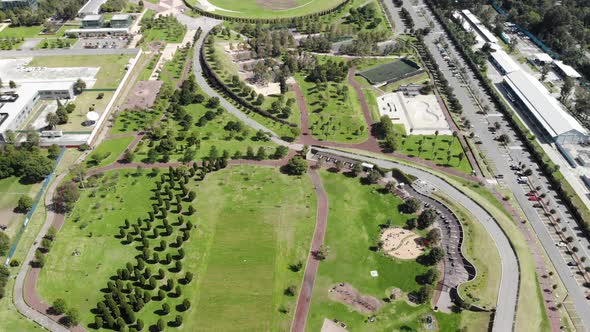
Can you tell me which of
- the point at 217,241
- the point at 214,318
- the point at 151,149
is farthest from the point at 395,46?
the point at 214,318

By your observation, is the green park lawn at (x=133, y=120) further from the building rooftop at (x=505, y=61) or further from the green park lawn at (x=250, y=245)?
the building rooftop at (x=505, y=61)

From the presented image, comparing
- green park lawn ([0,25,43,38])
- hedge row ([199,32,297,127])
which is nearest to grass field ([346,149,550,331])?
hedge row ([199,32,297,127])

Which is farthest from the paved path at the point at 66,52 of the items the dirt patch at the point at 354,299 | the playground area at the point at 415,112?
the dirt patch at the point at 354,299

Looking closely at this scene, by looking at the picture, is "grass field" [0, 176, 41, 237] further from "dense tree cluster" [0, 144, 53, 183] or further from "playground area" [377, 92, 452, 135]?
"playground area" [377, 92, 452, 135]

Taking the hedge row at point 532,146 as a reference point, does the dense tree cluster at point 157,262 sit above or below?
below

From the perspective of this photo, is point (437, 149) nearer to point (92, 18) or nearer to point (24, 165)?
point (24, 165)

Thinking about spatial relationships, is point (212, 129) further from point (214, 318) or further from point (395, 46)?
point (395, 46)

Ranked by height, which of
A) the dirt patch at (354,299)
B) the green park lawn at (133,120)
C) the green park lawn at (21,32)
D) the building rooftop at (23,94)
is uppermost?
the dirt patch at (354,299)
